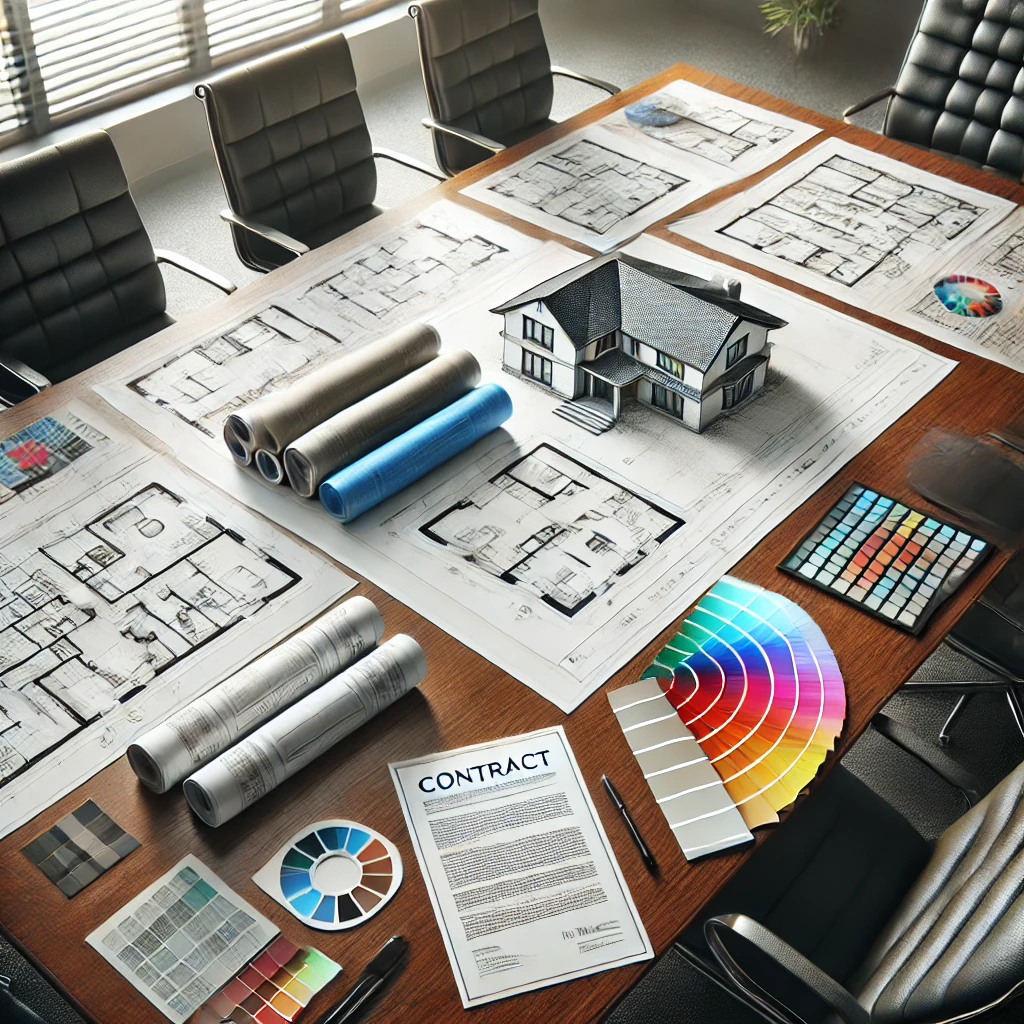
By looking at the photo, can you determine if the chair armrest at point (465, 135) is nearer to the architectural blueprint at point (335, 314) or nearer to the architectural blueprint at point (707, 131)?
the architectural blueprint at point (707, 131)

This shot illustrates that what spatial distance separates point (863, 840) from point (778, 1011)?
0.38m

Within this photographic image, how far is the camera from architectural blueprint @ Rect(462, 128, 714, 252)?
8.55 feet

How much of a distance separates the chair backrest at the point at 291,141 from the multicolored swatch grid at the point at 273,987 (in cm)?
195

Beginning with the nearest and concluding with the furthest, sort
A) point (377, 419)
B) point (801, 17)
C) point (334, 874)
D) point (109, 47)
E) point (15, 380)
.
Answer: point (334, 874) → point (377, 419) → point (15, 380) → point (109, 47) → point (801, 17)

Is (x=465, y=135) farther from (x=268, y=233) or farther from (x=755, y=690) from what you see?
(x=755, y=690)

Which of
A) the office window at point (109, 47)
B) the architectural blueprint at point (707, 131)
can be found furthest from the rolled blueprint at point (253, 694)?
the office window at point (109, 47)

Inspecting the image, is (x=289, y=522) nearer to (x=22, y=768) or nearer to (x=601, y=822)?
(x=22, y=768)

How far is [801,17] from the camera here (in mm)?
5355

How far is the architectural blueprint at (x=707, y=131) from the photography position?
2832mm

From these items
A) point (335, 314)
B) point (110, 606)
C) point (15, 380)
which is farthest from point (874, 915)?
point (15, 380)

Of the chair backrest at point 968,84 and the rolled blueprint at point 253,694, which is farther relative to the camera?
the chair backrest at point 968,84

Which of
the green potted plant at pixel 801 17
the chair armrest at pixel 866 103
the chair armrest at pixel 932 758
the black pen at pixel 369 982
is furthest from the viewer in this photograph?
the green potted plant at pixel 801 17

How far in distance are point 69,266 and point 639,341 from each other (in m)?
1.31

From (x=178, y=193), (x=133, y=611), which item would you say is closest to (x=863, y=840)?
(x=133, y=611)
